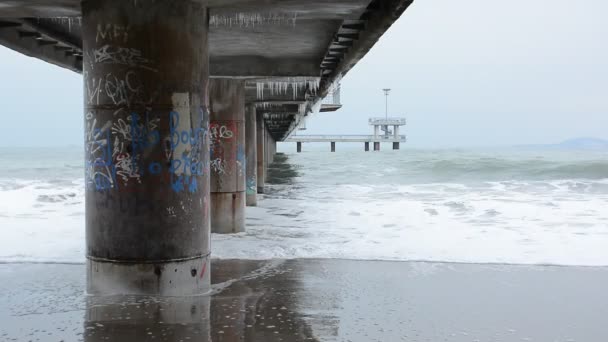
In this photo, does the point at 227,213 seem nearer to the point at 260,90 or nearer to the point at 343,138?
the point at 260,90

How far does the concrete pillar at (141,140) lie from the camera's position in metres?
7.55

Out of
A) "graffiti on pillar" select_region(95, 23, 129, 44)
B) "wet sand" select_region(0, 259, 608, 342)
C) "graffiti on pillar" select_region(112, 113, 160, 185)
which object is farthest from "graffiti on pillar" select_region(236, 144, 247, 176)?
"graffiti on pillar" select_region(95, 23, 129, 44)

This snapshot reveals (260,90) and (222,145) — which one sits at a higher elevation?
(260,90)

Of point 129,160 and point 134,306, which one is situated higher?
point 129,160

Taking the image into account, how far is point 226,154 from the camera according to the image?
636 inches

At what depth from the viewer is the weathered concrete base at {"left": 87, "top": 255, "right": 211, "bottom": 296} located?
25.2 ft

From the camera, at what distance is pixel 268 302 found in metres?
7.73

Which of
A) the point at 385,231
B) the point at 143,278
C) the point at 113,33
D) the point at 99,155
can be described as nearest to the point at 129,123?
the point at 99,155

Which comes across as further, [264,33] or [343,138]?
[343,138]

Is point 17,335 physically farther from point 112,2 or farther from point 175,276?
point 112,2

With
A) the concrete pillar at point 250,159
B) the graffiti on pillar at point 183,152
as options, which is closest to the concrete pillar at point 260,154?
the concrete pillar at point 250,159

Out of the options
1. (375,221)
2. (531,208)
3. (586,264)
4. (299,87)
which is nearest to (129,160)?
(586,264)

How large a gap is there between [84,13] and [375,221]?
11.2 metres

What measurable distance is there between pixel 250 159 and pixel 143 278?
53.3 ft
